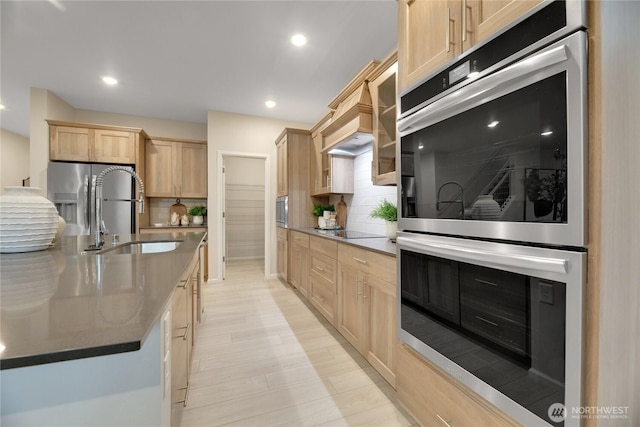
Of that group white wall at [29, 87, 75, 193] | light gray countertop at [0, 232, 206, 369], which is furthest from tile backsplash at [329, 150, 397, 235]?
white wall at [29, 87, 75, 193]

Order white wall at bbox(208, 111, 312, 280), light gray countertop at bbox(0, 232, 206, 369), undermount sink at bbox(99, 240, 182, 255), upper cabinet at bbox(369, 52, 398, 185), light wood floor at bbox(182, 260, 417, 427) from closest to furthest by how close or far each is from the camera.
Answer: light gray countertop at bbox(0, 232, 206, 369), light wood floor at bbox(182, 260, 417, 427), undermount sink at bbox(99, 240, 182, 255), upper cabinet at bbox(369, 52, 398, 185), white wall at bbox(208, 111, 312, 280)

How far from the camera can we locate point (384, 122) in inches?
86.7

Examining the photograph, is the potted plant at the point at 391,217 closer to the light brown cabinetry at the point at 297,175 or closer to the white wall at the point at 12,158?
the light brown cabinetry at the point at 297,175

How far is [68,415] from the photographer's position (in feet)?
1.84

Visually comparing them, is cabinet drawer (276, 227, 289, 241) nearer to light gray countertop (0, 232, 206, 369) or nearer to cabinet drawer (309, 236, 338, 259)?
cabinet drawer (309, 236, 338, 259)

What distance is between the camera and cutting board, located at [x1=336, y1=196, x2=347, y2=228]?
11.7 feet

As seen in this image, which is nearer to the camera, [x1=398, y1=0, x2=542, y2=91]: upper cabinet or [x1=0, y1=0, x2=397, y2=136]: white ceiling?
[x1=398, y1=0, x2=542, y2=91]: upper cabinet

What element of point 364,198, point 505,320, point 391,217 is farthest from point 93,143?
point 505,320

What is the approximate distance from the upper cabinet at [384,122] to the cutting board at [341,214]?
141cm

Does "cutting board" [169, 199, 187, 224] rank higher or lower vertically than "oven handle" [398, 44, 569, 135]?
lower

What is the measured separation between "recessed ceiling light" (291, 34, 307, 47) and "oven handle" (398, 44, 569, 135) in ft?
5.61

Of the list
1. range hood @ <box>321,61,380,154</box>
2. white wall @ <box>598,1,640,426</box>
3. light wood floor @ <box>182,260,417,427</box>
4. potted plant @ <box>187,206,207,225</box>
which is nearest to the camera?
white wall @ <box>598,1,640,426</box>

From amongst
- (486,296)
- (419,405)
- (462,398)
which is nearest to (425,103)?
(486,296)

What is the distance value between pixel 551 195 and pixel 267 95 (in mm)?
3622
